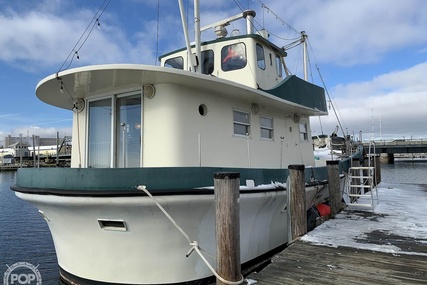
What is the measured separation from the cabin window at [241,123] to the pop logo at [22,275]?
5338 millimetres

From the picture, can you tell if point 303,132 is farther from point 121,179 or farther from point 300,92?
point 121,179

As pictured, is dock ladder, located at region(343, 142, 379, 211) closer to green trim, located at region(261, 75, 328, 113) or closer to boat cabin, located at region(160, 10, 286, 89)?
green trim, located at region(261, 75, 328, 113)

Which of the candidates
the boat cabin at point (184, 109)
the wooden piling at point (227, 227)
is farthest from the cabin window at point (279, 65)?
the wooden piling at point (227, 227)

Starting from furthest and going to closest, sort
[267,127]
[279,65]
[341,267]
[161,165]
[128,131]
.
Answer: [279,65], [267,127], [128,131], [161,165], [341,267]

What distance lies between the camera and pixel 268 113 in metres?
8.08

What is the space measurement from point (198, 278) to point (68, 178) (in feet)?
8.42

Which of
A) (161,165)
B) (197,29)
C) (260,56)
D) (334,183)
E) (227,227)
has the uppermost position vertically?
(197,29)

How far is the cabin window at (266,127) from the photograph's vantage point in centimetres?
788

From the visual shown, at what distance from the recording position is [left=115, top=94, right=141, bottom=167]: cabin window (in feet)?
20.1

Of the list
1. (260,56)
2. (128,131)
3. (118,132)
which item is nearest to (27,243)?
(118,132)

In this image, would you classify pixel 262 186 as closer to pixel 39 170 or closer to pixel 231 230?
pixel 231 230

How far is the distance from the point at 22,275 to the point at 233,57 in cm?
703

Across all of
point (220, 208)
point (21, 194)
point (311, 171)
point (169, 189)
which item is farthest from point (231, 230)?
point (311, 171)

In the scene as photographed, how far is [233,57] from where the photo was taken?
26.7 feet
